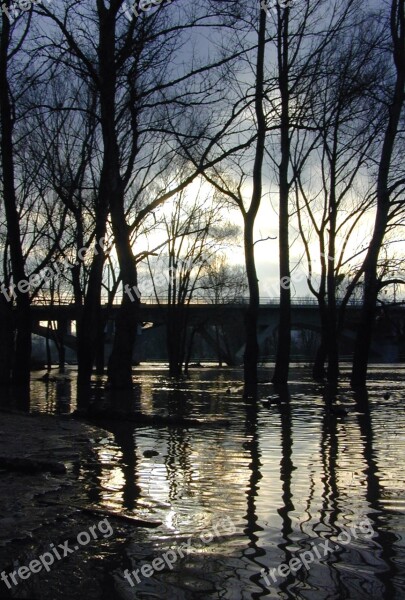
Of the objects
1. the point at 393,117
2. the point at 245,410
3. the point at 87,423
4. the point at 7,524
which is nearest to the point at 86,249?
the point at 393,117

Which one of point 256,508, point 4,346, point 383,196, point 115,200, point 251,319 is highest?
point 383,196

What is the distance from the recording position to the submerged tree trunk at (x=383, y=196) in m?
24.5

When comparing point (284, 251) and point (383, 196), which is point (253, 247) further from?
point (383, 196)

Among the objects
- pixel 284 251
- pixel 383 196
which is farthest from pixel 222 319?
pixel 383 196

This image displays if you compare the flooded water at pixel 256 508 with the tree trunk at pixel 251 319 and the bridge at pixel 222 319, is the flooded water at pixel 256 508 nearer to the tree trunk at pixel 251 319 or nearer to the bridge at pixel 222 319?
the tree trunk at pixel 251 319

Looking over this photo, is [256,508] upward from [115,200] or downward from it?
downward

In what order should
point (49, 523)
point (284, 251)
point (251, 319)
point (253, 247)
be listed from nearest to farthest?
point (49, 523) < point (251, 319) < point (253, 247) < point (284, 251)

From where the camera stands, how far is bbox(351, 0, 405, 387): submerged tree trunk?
24.5m

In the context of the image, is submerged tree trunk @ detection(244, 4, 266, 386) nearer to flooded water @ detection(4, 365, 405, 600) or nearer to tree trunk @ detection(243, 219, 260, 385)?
tree trunk @ detection(243, 219, 260, 385)

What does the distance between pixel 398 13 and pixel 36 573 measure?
24.7 m

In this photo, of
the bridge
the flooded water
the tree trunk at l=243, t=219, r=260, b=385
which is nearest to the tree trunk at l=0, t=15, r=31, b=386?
the tree trunk at l=243, t=219, r=260, b=385

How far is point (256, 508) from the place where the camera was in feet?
18.1

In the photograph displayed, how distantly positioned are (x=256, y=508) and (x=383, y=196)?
68.2 feet

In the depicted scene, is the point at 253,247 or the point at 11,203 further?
the point at 253,247
